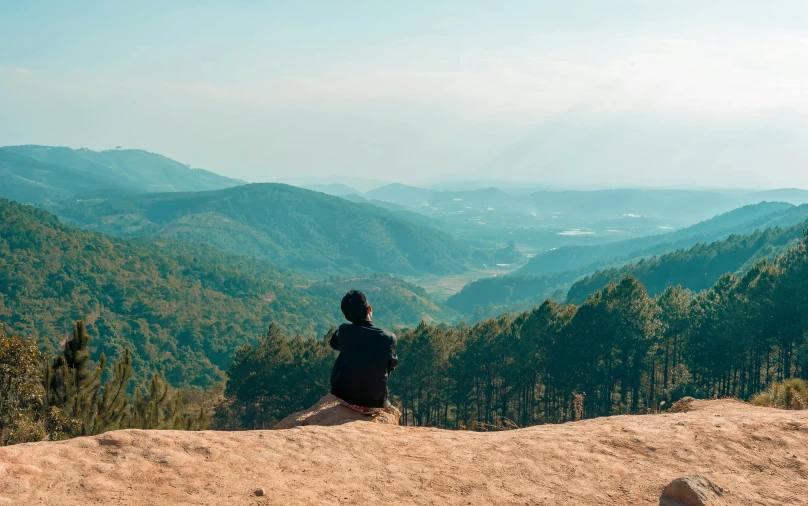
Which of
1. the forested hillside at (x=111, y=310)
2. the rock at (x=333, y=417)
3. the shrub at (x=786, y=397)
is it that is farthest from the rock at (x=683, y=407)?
the forested hillside at (x=111, y=310)

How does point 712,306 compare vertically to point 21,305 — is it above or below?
above

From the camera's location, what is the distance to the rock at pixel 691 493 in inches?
321

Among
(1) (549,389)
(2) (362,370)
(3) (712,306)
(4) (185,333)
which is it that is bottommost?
(4) (185,333)

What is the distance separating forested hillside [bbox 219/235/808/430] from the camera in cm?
4570

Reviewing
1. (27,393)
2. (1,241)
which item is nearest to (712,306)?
(27,393)

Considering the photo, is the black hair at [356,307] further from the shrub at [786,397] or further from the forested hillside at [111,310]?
the forested hillside at [111,310]

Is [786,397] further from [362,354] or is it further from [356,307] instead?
[356,307]

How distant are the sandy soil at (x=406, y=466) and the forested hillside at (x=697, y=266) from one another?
139 m

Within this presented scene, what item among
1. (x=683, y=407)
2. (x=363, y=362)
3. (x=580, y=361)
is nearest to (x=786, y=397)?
(x=683, y=407)

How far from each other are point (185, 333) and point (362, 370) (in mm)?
171378

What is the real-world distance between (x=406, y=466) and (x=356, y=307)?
10.9 feet

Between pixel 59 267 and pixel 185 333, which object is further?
pixel 59 267

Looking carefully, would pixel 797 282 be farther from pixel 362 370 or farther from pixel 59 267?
pixel 59 267

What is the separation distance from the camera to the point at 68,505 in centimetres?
737
